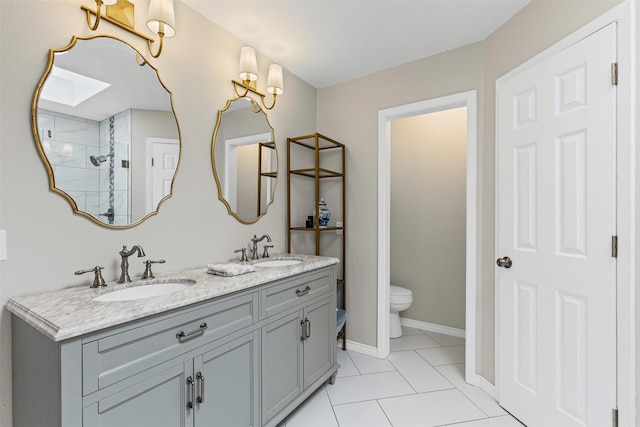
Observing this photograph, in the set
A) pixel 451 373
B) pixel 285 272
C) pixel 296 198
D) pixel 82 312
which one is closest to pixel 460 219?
pixel 451 373

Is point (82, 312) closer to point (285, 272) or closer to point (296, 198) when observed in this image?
point (285, 272)

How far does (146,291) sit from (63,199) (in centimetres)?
55

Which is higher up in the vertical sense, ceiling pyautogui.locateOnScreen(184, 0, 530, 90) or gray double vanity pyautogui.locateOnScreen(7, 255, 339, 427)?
ceiling pyautogui.locateOnScreen(184, 0, 530, 90)

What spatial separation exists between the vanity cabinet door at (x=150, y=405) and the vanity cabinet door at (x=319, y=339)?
861 millimetres

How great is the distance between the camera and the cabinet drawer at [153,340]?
3.26ft

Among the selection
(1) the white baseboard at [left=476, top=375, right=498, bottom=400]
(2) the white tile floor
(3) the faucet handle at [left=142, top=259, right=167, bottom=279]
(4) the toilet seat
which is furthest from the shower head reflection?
(1) the white baseboard at [left=476, top=375, right=498, bottom=400]

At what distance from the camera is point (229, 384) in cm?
144

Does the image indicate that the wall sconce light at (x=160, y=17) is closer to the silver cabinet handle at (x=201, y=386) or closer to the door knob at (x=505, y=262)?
the silver cabinet handle at (x=201, y=386)

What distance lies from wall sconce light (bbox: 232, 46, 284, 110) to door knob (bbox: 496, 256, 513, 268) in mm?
1979

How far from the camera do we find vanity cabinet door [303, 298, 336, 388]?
199cm

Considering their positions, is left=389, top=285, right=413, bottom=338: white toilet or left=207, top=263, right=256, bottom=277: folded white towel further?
left=389, top=285, right=413, bottom=338: white toilet

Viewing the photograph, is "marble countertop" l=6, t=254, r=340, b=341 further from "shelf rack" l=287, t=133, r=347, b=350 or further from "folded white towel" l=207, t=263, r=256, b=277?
"shelf rack" l=287, t=133, r=347, b=350

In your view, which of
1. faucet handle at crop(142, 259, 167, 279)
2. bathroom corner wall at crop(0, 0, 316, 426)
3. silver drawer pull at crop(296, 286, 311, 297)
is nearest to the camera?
bathroom corner wall at crop(0, 0, 316, 426)

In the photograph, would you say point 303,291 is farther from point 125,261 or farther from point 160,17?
point 160,17
